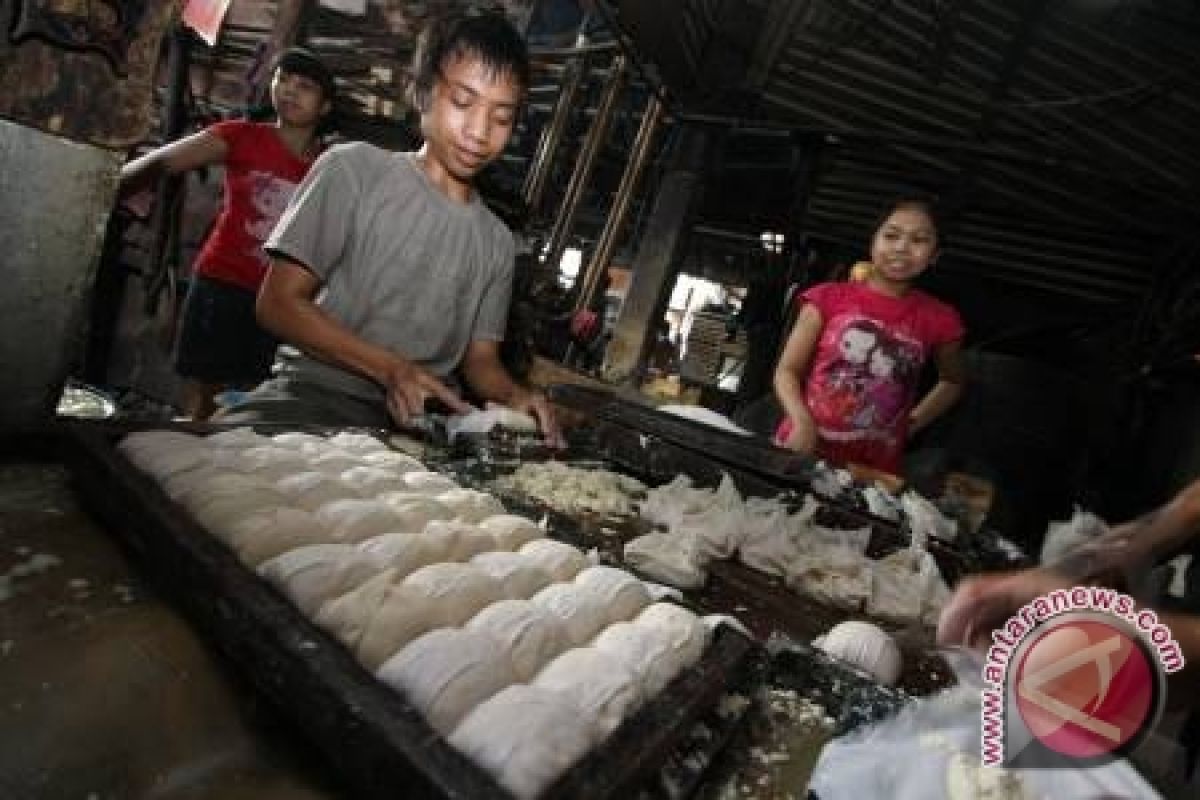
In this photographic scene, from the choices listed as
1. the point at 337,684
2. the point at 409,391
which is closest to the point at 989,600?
the point at 337,684

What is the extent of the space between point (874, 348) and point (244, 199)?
3.86m

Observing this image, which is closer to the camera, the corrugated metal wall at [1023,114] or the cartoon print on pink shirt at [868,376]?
the cartoon print on pink shirt at [868,376]

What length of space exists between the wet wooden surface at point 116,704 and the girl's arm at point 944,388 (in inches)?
150

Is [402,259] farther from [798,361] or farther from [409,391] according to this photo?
[798,361]

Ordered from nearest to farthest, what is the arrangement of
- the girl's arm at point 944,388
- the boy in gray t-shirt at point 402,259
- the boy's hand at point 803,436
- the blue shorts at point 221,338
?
the boy in gray t-shirt at point 402,259 < the boy's hand at point 803,436 < the girl's arm at point 944,388 < the blue shorts at point 221,338

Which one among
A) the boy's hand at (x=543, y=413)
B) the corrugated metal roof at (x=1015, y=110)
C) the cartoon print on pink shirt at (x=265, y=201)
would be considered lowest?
the boy's hand at (x=543, y=413)

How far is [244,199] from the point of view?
14.5 feet

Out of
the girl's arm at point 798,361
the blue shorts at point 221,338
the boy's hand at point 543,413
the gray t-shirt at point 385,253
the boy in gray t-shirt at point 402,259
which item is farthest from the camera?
the blue shorts at point 221,338

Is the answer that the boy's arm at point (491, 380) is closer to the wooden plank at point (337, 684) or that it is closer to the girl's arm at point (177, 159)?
the wooden plank at point (337, 684)

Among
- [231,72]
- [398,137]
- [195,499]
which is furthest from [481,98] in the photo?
[231,72]

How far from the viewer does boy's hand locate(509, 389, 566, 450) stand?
2.87 metres

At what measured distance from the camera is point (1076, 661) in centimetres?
90

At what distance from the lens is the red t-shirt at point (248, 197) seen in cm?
443

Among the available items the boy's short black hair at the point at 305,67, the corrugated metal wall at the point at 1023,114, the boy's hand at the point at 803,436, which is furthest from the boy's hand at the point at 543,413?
the corrugated metal wall at the point at 1023,114
